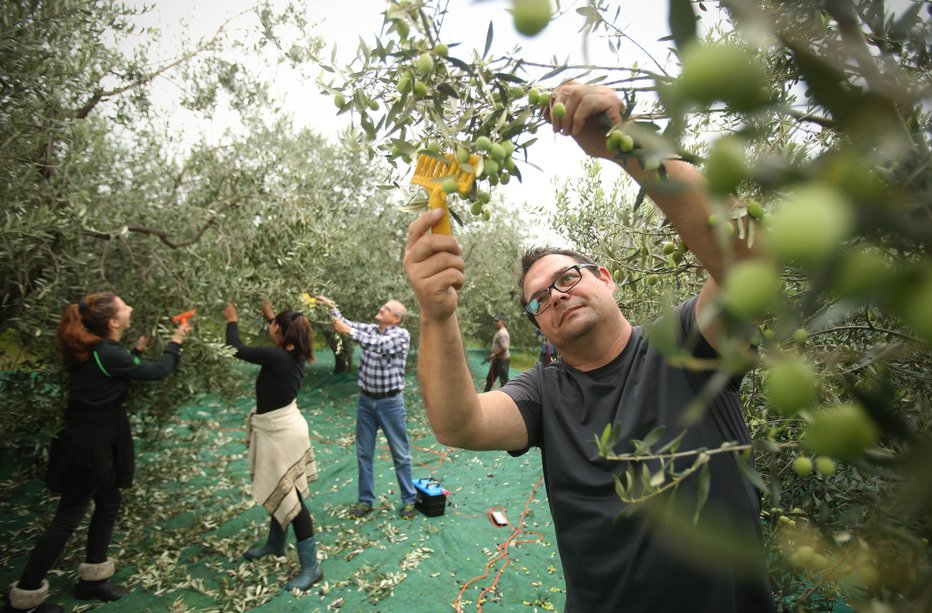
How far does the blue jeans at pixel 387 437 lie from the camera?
6.39 meters

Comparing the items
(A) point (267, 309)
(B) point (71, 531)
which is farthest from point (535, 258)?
(B) point (71, 531)

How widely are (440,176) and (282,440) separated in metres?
4.32

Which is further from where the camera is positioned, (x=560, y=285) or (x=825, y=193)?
(x=560, y=285)

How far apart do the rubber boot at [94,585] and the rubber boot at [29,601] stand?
0.24m

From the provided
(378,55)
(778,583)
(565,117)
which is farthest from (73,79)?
(778,583)

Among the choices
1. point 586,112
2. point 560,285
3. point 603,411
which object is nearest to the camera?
point 586,112

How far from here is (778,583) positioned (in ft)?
6.31

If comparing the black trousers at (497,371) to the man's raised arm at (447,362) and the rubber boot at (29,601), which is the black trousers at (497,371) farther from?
the man's raised arm at (447,362)

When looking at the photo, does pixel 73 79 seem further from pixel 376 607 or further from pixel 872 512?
pixel 872 512

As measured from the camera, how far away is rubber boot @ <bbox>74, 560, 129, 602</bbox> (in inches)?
169

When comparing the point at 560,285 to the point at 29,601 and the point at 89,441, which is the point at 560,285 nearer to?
the point at 89,441

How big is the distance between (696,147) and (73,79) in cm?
518

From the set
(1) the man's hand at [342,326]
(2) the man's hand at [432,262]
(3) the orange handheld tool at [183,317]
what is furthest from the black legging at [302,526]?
(2) the man's hand at [432,262]

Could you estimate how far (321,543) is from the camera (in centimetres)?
557
